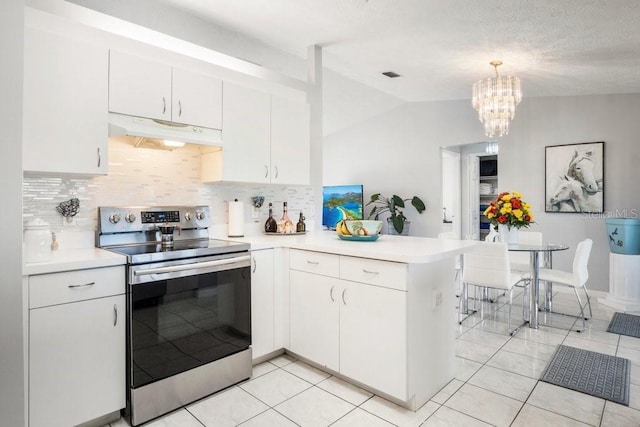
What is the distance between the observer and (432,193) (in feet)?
20.7

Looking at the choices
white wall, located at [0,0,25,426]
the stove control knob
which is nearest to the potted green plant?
the stove control knob

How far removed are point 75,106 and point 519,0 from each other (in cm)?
283

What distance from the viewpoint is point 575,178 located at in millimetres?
4703

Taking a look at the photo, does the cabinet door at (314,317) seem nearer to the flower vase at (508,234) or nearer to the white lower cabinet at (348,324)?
the white lower cabinet at (348,324)

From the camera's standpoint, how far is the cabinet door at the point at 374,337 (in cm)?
204

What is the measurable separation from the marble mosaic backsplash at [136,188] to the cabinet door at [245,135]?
0.87ft

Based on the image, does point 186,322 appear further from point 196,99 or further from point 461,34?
point 461,34

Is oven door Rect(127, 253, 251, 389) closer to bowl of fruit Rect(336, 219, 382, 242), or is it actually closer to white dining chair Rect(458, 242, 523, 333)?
bowl of fruit Rect(336, 219, 382, 242)

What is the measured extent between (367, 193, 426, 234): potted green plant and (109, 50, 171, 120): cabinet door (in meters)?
4.60

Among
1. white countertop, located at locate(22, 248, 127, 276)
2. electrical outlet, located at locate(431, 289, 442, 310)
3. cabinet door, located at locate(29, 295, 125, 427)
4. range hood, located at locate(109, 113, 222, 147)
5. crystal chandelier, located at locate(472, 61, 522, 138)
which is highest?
crystal chandelier, located at locate(472, 61, 522, 138)

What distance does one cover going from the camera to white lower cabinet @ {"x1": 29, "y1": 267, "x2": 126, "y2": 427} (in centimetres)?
170

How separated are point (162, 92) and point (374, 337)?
2.03 m

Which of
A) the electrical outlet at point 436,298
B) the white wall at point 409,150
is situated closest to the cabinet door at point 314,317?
the electrical outlet at point 436,298

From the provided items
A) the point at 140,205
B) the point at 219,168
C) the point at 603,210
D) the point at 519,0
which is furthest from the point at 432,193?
the point at 140,205
